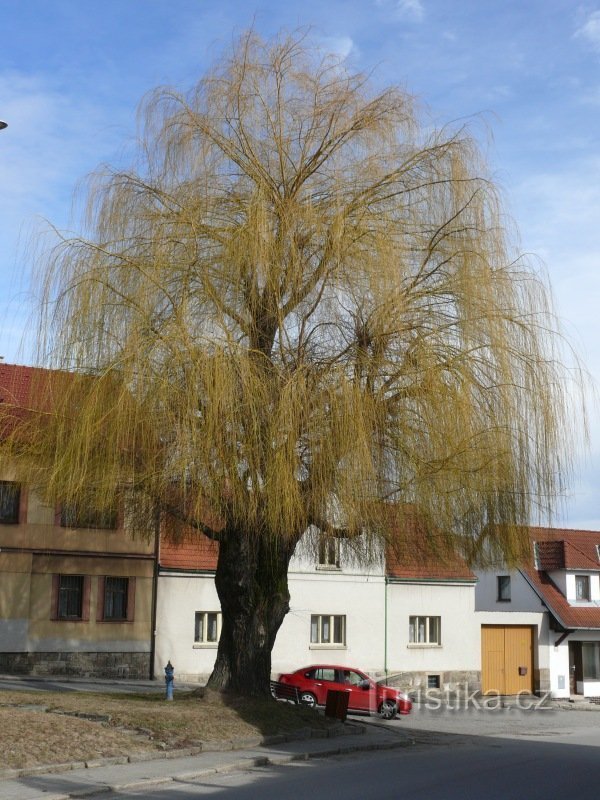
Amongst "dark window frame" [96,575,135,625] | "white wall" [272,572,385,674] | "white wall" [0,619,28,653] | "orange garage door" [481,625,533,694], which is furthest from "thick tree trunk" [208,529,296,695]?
"orange garage door" [481,625,533,694]

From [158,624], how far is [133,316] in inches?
734

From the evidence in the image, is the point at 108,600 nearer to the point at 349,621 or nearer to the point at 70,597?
the point at 70,597

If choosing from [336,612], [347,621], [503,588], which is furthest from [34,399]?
[503,588]

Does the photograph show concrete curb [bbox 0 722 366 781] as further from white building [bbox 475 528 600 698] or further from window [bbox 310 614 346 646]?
white building [bbox 475 528 600 698]

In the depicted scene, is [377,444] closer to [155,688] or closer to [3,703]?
[3,703]

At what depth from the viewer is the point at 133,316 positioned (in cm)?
1745

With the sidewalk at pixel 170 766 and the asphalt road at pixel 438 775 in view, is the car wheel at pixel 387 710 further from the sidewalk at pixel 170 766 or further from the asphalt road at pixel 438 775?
the sidewalk at pixel 170 766

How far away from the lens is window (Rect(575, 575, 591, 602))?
1886 inches

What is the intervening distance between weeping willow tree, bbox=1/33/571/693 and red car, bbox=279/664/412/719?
9.76 m

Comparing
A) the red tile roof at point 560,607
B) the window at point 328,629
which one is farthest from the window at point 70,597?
the red tile roof at point 560,607

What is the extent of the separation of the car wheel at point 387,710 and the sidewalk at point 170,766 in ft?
27.3

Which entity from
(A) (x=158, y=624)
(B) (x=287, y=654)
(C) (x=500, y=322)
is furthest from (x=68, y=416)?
(B) (x=287, y=654)

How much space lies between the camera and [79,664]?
31922 millimetres

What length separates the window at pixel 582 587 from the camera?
47.9 m
